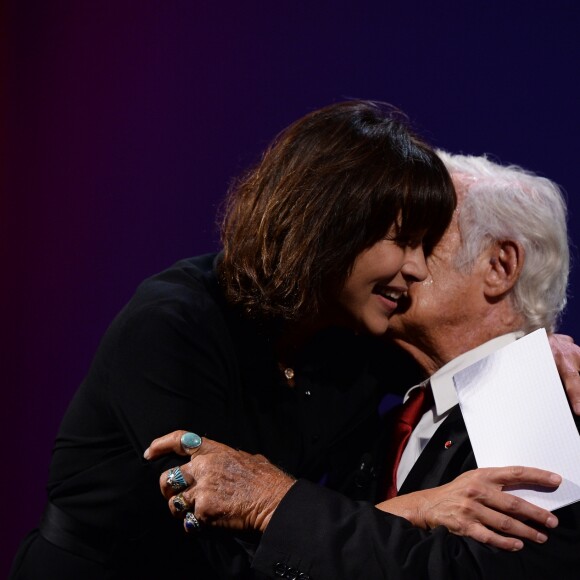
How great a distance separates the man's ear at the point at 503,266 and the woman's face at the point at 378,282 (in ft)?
0.41

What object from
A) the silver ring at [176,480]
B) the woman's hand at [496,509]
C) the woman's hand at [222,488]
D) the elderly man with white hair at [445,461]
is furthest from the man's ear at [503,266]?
the silver ring at [176,480]

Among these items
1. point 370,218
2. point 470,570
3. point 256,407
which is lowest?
point 470,570

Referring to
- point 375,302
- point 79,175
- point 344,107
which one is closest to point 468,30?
point 344,107

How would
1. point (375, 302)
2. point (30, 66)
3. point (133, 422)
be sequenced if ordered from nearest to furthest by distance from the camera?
point (133, 422)
point (375, 302)
point (30, 66)

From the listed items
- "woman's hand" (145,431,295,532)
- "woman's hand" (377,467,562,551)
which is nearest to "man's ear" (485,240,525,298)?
"woman's hand" (377,467,562,551)

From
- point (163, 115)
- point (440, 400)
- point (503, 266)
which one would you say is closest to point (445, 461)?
point (440, 400)

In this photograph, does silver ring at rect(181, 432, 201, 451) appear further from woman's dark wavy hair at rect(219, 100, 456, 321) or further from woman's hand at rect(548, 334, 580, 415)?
woman's hand at rect(548, 334, 580, 415)

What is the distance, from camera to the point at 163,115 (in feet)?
8.05

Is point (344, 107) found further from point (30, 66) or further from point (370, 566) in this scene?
point (30, 66)

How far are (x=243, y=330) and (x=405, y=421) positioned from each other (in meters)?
0.38

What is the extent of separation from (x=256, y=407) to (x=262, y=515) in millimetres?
297

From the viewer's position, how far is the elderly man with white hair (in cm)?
131

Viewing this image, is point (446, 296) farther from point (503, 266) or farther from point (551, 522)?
point (551, 522)

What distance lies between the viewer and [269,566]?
4.31 ft
